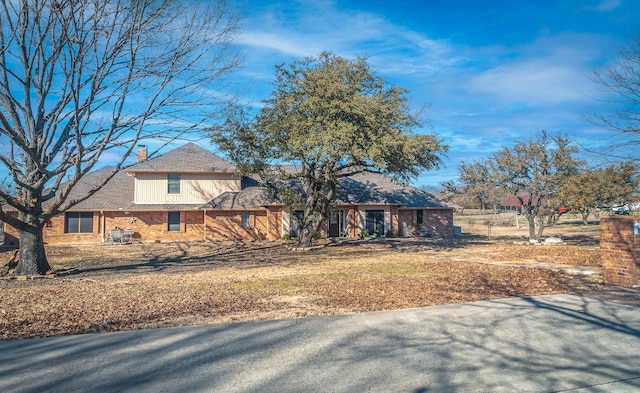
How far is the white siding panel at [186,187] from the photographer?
28750 mm

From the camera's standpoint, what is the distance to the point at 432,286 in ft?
33.9

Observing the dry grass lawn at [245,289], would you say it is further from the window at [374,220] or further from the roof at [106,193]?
the window at [374,220]

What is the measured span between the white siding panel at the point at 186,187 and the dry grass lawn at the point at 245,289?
1186 centimetres

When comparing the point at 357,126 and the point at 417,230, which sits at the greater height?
the point at 357,126

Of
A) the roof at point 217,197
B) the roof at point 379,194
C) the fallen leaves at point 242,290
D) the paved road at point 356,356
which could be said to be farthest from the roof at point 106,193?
the paved road at point 356,356

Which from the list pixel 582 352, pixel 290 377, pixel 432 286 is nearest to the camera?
pixel 290 377

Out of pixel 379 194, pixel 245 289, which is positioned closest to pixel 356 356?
pixel 245 289

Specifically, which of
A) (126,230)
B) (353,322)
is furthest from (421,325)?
(126,230)

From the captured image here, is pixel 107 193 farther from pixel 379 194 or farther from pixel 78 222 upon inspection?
pixel 379 194

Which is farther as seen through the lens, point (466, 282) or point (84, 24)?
point (84, 24)

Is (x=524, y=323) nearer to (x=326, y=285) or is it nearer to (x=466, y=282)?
(x=466, y=282)

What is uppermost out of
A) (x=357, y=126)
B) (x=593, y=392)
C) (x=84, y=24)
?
(x=84, y=24)

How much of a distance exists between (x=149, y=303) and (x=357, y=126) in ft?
36.9

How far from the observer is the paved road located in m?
4.47
